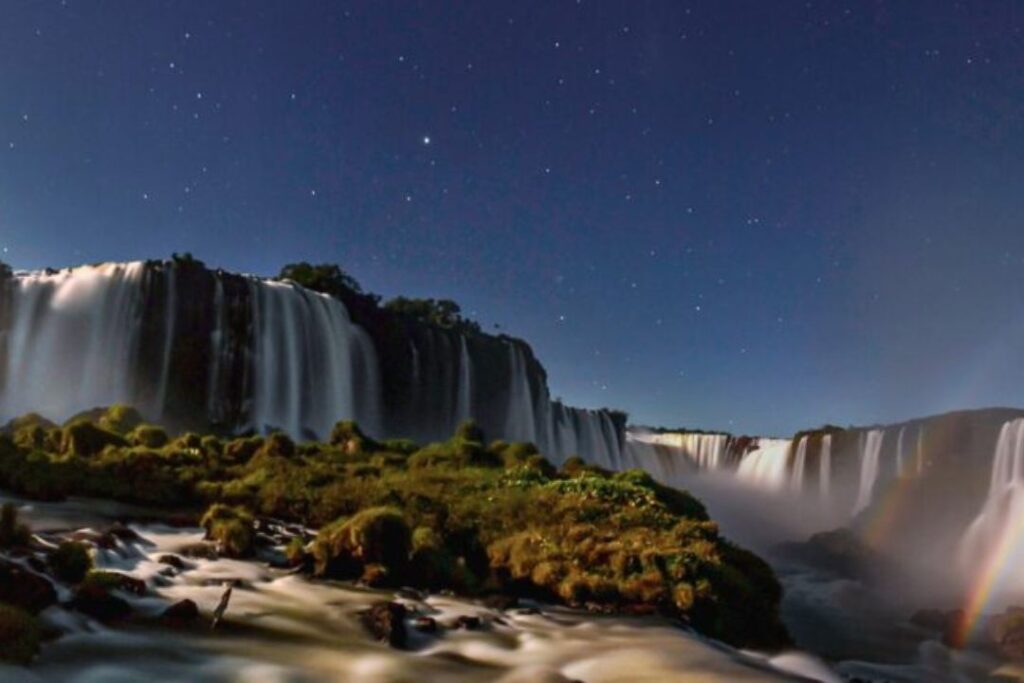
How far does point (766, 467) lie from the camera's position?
6806cm

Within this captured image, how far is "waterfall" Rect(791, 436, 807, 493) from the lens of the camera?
62.7 meters

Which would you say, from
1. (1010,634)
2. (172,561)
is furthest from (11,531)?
(1010,634)

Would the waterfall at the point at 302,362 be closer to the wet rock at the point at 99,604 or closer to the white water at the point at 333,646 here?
the white water at the point at 333,646

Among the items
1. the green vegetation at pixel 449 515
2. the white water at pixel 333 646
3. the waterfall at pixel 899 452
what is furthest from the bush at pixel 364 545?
the waterfall at pixel 899 452

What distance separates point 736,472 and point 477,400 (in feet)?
95.5

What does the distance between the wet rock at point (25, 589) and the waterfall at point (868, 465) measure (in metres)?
55.4

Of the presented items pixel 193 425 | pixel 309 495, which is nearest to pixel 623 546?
pixel 309 495

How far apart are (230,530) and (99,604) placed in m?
5.00

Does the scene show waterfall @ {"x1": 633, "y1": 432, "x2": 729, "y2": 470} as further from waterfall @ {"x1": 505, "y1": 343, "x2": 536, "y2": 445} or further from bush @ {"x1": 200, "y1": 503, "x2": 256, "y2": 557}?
bush @ {"x1": 200, "y1": 503, "x2": 256, "y2": 557}

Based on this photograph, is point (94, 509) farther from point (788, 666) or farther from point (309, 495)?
point (788, 666)

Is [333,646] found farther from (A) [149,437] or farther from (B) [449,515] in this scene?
(A) [149,437]

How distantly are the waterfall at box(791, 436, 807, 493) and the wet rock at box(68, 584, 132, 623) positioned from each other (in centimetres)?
6133

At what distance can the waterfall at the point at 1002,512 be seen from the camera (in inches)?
1523

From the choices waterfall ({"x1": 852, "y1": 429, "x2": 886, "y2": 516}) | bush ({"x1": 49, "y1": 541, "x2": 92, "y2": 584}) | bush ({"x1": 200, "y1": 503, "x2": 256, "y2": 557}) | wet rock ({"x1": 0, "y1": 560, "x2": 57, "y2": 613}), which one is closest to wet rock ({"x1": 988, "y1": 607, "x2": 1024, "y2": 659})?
bush ({"x1": 200, "y1": 503, "x2": 256, "y2": 557})
